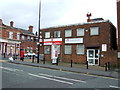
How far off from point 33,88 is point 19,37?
3883 centimetres

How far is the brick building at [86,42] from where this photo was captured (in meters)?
18.5

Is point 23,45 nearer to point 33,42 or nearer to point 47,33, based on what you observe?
point 33,42

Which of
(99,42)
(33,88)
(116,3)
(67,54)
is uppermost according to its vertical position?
(116,3)

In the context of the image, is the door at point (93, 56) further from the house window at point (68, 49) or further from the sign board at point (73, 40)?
the house window at point (68, 49)

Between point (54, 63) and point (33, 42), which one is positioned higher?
point (33, 42)

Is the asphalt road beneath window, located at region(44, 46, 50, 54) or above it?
beneath

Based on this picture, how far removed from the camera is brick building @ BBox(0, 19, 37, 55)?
38.2 metres

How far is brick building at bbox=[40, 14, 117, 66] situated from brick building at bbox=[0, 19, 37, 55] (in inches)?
738

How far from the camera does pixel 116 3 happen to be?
1841 cm

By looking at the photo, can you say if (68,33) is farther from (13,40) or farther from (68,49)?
(13,40)

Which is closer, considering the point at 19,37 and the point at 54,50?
the point at 54,50

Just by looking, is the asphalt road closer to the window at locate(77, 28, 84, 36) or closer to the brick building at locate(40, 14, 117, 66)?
the brick building at locate(40, 14, 117, 66)

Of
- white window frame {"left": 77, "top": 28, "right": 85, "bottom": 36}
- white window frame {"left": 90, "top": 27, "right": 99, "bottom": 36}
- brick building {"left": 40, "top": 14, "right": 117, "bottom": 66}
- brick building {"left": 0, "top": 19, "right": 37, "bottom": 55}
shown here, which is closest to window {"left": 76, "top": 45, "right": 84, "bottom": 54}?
brick building {"left": 40, "top": 14, "right": 117, "bottom": 66}

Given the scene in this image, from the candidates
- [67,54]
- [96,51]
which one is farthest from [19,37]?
[96,51]
